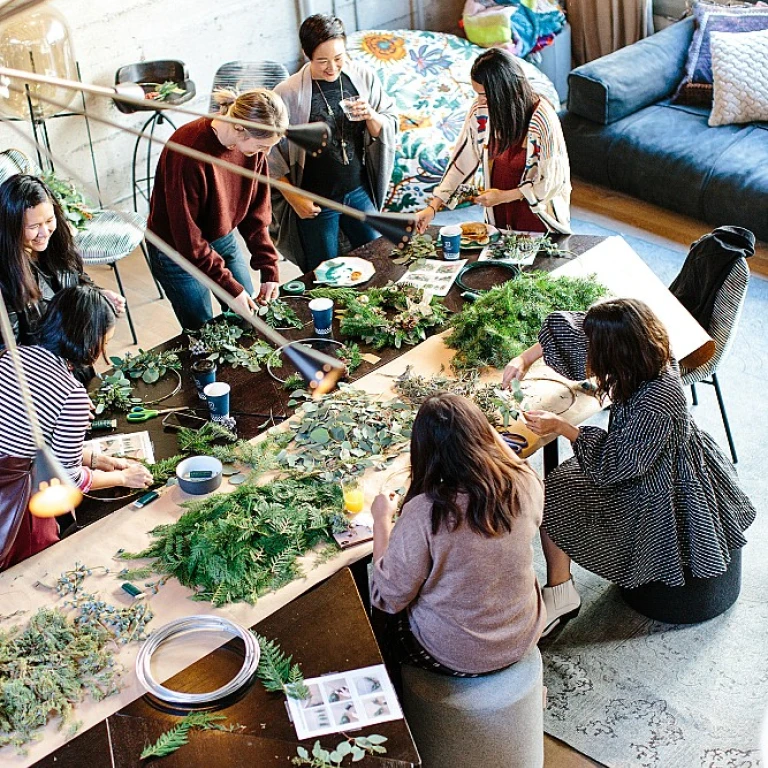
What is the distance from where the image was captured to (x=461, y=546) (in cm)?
230

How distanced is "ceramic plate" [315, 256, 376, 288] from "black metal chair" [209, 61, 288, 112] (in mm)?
1878

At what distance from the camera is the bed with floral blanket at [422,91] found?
5668 millimetres

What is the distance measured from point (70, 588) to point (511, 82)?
242cm

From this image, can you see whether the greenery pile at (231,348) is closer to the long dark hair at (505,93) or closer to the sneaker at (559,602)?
the sneaker at (559,602)

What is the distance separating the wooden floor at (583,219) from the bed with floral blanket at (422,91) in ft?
2.14

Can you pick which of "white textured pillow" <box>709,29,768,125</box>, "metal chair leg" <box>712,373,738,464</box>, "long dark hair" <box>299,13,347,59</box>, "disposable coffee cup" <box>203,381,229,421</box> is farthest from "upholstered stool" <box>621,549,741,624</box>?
"white textured pillow" <box>709,29,768,125</box>

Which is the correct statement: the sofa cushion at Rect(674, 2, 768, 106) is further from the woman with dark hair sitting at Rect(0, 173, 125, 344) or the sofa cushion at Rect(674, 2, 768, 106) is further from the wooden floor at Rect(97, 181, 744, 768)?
the woman with dark hair sitting at Rect(0, 173, 125, 344)

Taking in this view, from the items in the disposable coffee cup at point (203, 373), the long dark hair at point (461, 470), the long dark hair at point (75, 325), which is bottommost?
the disposable coffee cup at point (203, 373)

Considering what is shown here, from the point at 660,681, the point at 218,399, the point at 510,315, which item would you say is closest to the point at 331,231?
the point at 510,315

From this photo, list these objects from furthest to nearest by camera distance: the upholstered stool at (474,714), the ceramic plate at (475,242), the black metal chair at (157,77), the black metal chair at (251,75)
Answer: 1. the black metal chair at (251,75)
2. the black metal chair at (157,77)
3. the ceramic plate at (475,242)
4. the upholstered stool at (474,714)

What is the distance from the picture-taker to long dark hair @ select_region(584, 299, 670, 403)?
2.79 metres

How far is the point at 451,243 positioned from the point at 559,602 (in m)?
1.40

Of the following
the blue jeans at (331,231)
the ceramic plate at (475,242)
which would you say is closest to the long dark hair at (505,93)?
the ceramic plate at (475,242)

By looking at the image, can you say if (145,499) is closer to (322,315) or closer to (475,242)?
(322,315)
